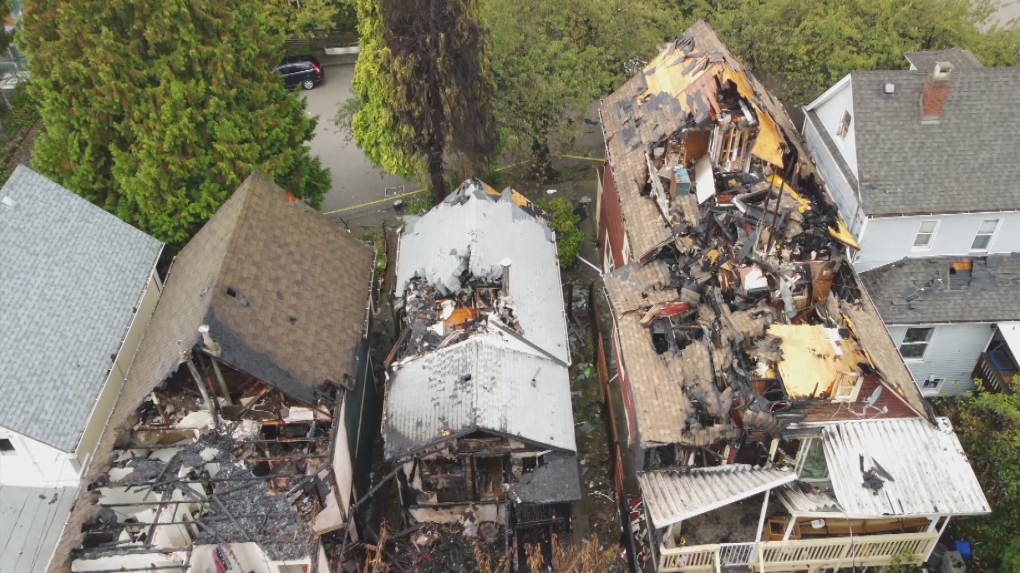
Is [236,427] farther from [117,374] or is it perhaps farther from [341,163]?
[341,163]

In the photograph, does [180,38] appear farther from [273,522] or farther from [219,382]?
[273,522]

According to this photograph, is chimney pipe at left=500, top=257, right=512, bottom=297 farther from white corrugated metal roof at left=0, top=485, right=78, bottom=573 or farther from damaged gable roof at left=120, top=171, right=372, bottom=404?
white corrugated metal roof at left=0, top=485, right=78, bottom=573

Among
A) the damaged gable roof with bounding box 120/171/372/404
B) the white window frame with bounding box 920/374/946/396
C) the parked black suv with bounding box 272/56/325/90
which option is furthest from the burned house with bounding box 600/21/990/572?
the parked black suv with bounding box 272/56/325/90

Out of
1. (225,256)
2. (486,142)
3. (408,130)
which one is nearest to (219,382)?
(225,256)

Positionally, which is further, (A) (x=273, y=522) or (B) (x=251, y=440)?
(B) (x=251, y=440)

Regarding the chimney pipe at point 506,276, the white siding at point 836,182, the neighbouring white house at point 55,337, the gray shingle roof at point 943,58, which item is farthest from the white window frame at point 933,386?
the neighbouring white house at point 55,337

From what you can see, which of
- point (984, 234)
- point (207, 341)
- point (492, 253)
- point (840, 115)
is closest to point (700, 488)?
point (492, 253)
